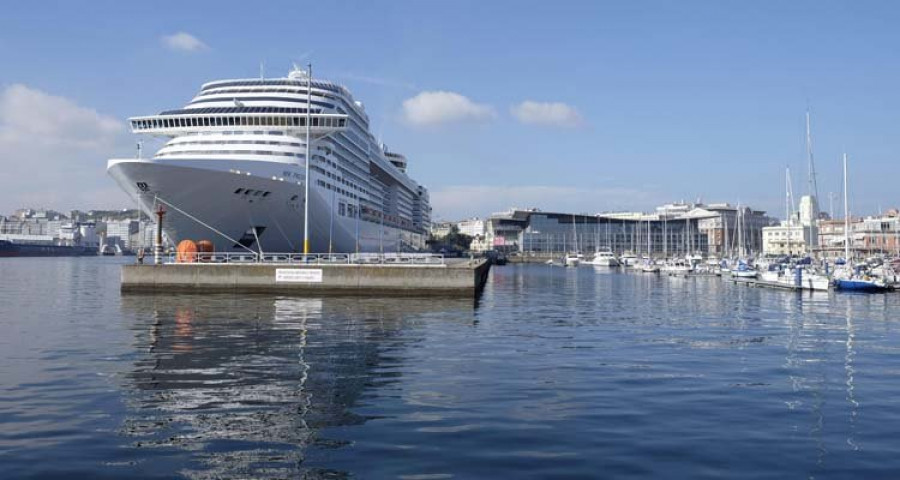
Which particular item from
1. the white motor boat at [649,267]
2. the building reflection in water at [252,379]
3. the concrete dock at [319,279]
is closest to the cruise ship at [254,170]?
the concrete dock at [319,279]

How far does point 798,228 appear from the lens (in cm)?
18238

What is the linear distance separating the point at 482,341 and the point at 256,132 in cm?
4364

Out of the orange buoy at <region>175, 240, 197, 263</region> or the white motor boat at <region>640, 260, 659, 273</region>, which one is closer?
the orange buoy at <region>175, 240, 197, 263</region>

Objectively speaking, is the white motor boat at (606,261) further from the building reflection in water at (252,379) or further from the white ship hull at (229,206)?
the building reflection in water at (252,379)

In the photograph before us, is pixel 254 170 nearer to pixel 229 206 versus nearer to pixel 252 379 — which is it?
pixel 229 206

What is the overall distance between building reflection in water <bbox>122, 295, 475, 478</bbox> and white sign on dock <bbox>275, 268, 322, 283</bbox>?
9850mm

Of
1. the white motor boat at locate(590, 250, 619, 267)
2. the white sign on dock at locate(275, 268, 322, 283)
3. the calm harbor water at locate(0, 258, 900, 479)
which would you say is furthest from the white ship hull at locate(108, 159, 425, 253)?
the white motor boat at locate(590, 250, 619, 267)

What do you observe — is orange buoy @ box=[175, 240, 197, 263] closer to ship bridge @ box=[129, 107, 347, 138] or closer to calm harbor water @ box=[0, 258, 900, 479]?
ship bridge @ box=[129, 107, 347, 138]

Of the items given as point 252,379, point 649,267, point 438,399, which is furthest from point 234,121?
point 649,267

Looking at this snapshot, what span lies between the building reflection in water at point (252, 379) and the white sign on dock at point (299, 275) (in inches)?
388

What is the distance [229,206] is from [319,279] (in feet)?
52.5

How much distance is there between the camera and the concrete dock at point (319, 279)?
42875mm

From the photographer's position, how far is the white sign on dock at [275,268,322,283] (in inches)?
1700

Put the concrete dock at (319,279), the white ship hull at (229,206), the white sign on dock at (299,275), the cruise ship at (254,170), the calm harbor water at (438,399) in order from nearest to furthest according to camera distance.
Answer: the calm harbor water at (438,399), the concrete dock at (319,279), the white sign on dock at (299,275), the white ship hull at (229,206), the cruise ship at (254,170)
